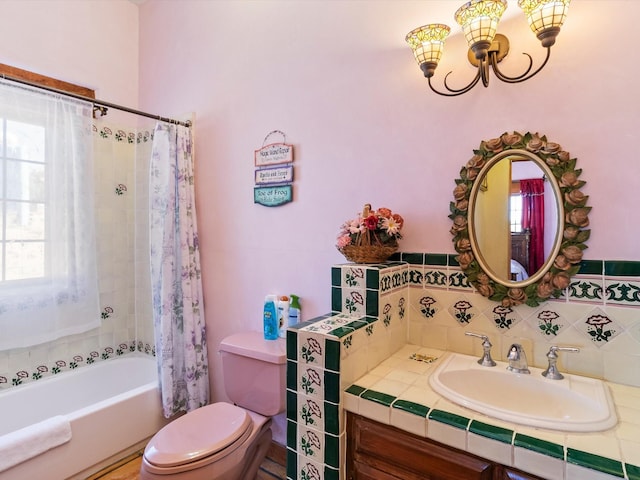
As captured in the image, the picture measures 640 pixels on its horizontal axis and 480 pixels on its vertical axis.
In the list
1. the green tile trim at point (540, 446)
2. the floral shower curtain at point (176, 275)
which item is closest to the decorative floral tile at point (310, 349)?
the green tile trim at point (540, 446)

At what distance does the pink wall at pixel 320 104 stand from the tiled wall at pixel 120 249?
1.24ft

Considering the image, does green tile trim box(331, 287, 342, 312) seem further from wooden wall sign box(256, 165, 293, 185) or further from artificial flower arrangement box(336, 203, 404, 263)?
wooden wall sign box(256, 165, 293, 185)

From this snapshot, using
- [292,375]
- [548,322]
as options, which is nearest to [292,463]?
[292,375]

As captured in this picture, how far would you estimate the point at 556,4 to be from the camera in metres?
1.11

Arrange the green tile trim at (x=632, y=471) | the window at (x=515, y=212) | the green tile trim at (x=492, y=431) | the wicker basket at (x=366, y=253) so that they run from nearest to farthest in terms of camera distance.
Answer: the green tile trim at (x=632, y=471)
the green tile trim at (x=492, y=431)
the window at (x=515, y=212)
the wicker basket at (x=366, y=253)

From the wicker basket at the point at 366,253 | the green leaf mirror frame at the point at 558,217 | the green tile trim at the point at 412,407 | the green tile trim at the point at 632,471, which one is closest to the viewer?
the green tile trim at the point at 632,471

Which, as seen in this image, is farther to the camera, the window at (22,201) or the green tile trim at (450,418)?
the window at (22,201)

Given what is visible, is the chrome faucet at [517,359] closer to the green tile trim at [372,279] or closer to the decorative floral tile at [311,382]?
the green tile trim at [372,279]

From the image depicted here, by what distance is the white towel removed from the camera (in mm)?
1483

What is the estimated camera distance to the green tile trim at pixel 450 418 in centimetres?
95

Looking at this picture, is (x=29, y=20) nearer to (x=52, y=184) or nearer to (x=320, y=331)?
(x=52, y=184)

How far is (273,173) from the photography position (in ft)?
6.42

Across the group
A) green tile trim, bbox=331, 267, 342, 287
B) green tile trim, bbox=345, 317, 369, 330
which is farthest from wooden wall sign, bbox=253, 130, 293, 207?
green tile trim, bbox=345, 317, 369, 330

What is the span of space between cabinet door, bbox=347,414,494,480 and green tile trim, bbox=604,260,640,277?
77cm
